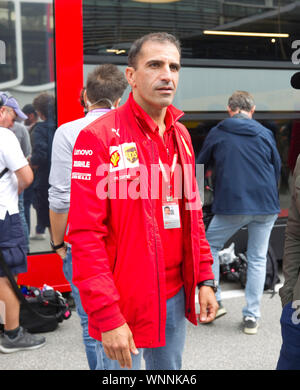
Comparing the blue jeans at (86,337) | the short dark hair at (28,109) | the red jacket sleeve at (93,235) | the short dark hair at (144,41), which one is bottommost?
the blue jeans at (86,337)

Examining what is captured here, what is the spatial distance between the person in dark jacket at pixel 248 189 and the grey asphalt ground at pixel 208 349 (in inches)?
7.3

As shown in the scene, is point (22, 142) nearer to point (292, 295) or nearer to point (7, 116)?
point (7, 116)

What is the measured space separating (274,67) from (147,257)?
3.69m

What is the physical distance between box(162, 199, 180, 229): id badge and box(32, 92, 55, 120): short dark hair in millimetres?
2357

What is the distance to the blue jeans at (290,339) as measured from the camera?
5.66ft

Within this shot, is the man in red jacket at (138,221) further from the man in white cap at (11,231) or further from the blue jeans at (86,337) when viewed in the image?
the man in white cap at (11,231)

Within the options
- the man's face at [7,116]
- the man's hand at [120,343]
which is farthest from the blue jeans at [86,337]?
the man's face at [7,116]

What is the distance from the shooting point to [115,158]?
1.69 metres

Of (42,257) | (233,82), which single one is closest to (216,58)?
(233,82)

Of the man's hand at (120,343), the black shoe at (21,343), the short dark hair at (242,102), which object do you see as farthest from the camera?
the short dark hair at (242,102)

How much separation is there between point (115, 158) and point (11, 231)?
182 centimetres

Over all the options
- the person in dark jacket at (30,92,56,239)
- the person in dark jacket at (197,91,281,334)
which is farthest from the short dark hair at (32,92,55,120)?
the person in dark jacket at (197,91,281,334)

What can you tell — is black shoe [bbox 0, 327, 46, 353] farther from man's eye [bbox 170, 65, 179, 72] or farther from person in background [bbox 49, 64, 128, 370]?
man's eye [bbox 170, 65, 179, 72]

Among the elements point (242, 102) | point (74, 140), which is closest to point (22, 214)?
point (74, 140)
